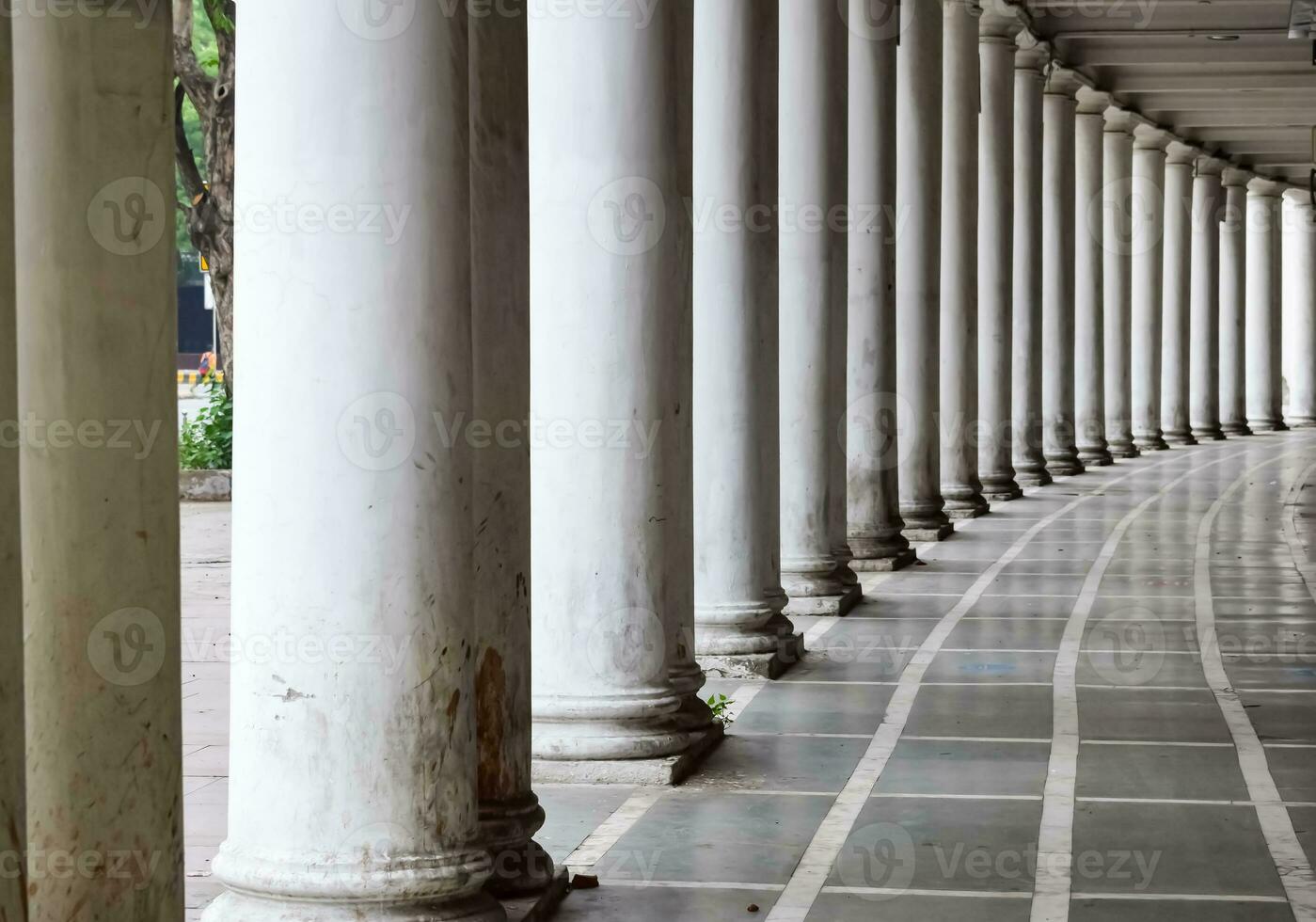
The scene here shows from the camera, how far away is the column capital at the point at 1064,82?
130 feet

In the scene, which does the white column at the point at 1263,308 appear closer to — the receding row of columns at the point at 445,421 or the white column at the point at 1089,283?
the white column at the point at 1089,283

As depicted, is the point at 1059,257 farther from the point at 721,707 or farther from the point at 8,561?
the point at 8,561

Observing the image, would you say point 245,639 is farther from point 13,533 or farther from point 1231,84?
point 1231,84

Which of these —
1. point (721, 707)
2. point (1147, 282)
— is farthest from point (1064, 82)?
point (721, 707)

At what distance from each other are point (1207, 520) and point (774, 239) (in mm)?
15731

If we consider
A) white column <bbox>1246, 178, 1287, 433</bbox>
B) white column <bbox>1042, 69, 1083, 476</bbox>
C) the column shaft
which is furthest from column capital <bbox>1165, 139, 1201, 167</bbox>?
the column shaft

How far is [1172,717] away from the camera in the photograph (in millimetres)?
13461

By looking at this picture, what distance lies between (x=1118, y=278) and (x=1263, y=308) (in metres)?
19.1

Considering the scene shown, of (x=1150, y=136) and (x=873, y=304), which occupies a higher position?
(x=1150, y=136)

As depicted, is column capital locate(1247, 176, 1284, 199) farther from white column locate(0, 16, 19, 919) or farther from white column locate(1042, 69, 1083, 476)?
white column locate(0, 16, 19, 919)

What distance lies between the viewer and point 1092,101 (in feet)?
144

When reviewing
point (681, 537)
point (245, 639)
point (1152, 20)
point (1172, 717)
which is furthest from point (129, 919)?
point (1152, 20)

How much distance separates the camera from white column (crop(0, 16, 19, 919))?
505 centimetres

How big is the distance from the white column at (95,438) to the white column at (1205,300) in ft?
174
